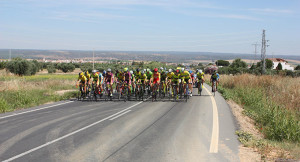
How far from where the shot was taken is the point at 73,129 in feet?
31.1

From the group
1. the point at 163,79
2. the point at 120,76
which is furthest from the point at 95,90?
the point at 163,79

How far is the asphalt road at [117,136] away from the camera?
6.79 meters

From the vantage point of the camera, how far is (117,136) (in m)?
8.54

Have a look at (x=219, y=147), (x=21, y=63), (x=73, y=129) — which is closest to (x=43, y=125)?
(x=73, y=129)

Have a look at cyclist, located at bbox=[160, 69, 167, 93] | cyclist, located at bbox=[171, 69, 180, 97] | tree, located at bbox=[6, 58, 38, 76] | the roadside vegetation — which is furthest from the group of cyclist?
tree, located at bbox=[6, 58, 38, 76]

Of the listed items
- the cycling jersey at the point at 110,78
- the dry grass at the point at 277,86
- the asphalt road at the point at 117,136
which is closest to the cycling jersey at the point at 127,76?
the cycling jersey at the point at 110,78

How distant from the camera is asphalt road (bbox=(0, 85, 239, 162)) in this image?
679 centimetres

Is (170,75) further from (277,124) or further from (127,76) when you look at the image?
(277,124)

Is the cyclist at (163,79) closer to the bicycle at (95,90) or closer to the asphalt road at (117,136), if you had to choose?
the bicycle at (95,90)

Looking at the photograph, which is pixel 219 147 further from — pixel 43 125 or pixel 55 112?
pixel 55 112

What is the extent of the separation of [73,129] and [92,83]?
29.1 feet

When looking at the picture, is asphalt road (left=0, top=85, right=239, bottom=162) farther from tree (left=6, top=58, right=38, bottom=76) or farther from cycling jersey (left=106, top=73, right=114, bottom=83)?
tree (left=6, top=58, right=38, bottom=76)

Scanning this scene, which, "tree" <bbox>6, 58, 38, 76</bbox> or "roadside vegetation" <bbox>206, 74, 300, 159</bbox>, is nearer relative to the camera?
"roadside vegetation" <bbox>206, 74, 300, 159</bbox>

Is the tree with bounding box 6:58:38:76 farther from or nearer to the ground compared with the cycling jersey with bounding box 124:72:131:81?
nearer to the ground
